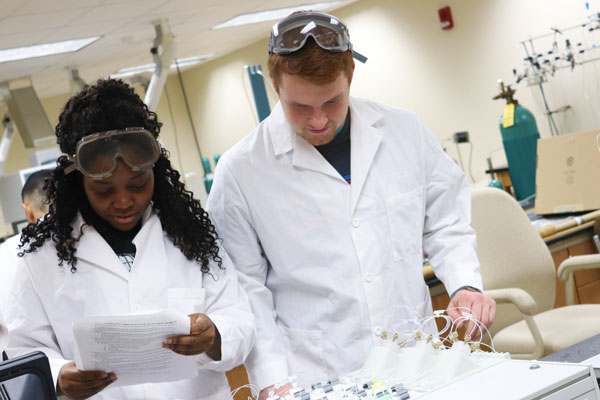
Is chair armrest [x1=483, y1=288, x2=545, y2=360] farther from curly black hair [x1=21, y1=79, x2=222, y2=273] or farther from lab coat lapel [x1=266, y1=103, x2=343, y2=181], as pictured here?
curly black hair [x1=21, y1=79, x2=222, y2=273]

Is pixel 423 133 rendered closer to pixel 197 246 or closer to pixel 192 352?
pixel 197 246

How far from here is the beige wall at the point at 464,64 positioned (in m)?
5.94

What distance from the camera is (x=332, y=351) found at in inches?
62.8

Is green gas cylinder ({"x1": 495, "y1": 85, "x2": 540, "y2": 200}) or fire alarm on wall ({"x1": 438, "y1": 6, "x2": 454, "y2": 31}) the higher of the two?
fire alarm on wall ({"x1": 438, "y1": 6, "x2": 454, "y2": 31})

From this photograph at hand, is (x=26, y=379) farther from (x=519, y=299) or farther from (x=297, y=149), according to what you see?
(x=519, y=299)

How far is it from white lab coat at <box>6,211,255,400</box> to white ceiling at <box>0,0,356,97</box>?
155 inches

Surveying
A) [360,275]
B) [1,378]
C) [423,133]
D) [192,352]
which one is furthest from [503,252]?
[1,378]

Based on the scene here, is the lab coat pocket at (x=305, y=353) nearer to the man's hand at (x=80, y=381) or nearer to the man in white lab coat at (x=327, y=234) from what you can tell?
the man in white lab coat at (x=327, y=234)

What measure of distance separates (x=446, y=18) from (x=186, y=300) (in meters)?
6.06

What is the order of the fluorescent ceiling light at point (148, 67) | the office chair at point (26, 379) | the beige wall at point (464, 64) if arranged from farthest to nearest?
the fluorescent ceiling light at point (148, 67)
the beige wall at point (464, 64)
the office chair at point (26, 379)

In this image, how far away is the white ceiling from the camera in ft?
17.6

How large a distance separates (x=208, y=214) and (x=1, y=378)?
84cm

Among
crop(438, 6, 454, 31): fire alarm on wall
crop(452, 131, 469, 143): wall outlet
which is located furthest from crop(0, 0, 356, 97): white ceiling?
crop(452, 131, 469, 143): wall outlet

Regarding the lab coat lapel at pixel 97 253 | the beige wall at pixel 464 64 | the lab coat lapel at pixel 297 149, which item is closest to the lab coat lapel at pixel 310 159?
the lab coat lapel at pixel 297 149
